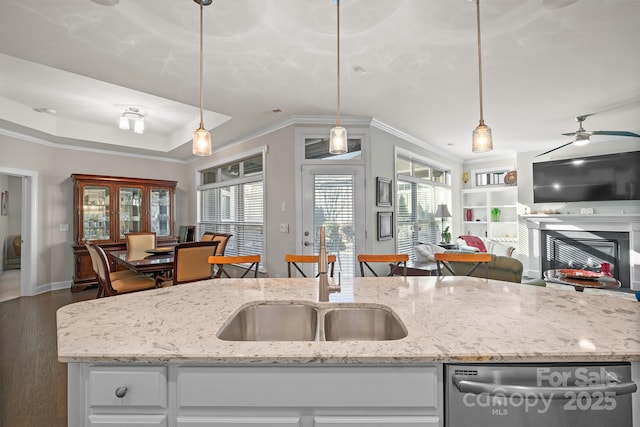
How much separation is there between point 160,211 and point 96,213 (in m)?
1.03

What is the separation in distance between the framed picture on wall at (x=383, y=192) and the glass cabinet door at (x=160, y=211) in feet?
13.9

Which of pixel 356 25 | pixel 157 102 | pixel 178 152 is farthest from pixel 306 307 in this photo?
pixel 178 152

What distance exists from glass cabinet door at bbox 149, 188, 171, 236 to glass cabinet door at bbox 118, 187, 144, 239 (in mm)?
213

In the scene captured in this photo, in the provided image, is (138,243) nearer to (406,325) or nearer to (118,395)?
(118,395)

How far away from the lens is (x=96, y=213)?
203 inches

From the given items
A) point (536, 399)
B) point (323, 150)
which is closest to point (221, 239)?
point (323, 150)

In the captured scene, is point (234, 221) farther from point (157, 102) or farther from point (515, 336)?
point (515, 336)

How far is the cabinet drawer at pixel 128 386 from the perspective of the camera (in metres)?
0.91

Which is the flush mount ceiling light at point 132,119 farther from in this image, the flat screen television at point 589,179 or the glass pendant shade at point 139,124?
the flat screen television at point 589,179

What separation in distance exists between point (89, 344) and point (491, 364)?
4.13 feet

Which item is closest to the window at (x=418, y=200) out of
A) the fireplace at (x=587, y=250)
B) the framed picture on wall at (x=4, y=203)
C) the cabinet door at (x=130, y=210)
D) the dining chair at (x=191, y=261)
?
the fireplace at (x=587, y=250)

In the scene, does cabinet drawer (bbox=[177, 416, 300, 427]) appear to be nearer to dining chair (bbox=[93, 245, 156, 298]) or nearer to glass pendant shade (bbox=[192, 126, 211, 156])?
glass pendant shade (bbox=[192, 126, 211, 156])

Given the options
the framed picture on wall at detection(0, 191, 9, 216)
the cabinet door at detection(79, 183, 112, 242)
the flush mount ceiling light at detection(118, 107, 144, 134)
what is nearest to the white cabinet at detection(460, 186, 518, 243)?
the flush mount ceiling light at detection(118, 107, 144, 134)

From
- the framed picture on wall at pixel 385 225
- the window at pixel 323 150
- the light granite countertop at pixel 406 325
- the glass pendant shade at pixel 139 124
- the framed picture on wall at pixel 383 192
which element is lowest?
the light granite countertop at pixel 406 325
